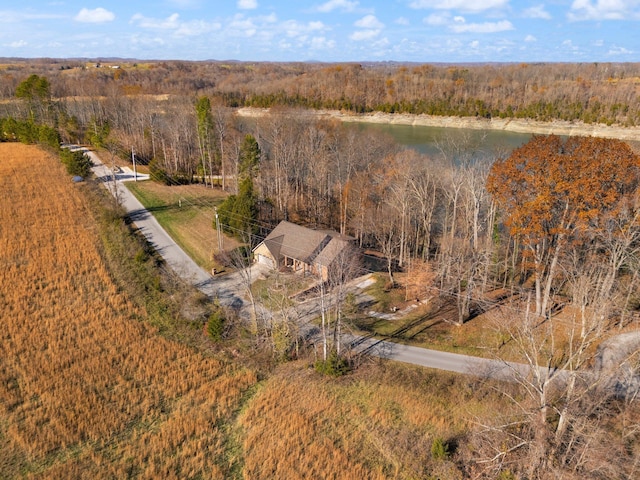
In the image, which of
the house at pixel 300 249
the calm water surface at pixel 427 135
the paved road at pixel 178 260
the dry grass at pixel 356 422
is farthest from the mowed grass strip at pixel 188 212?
the calm water surface at pixel 427 135

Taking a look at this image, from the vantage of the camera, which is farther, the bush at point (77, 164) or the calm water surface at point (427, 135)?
the calm water surface at point (427, 135)

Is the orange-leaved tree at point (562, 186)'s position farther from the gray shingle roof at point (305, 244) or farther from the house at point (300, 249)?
the gray shingle roof at point (305, 244)

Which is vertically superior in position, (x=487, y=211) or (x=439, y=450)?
(x=487, y=211)

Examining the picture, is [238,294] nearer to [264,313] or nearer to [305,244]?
[264,313]

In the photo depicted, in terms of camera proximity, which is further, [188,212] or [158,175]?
[158,175]

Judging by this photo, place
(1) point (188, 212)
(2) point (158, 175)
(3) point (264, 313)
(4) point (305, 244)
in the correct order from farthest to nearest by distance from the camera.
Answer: (2) point (158, 175)
(1) point (188, 212)
(4) point (305, 244)
(3) point (264, 313)

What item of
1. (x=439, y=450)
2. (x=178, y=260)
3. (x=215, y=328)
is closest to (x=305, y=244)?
(x=178, y=260)

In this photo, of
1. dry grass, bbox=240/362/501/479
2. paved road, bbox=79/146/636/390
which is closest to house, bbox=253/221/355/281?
paved road, bbox=79/146/636/390
